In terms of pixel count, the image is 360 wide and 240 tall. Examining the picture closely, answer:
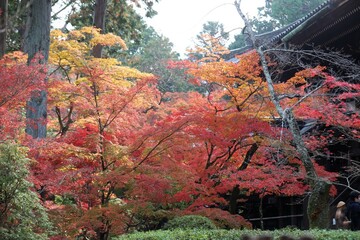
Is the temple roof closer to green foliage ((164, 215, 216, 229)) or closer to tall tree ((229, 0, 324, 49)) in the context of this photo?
green foliage ((164, 215, 216, 229))

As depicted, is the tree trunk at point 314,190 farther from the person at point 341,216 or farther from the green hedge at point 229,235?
the person at point 341,216

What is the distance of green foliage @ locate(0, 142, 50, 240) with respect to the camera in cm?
604

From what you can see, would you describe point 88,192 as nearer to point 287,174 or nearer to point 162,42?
point 287,174

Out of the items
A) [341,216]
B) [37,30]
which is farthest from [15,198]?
[341,216]

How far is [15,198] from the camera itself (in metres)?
6.14

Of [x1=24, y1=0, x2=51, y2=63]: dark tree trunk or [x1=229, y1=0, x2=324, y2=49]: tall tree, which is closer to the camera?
[x1=24, y1=0, x2=51, y2=63]: dark tree trunk

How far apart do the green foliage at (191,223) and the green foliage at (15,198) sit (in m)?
2.33

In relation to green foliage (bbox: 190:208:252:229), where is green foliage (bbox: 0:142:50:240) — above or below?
above

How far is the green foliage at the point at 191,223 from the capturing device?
7.56 meters

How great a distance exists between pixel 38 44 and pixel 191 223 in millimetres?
5393

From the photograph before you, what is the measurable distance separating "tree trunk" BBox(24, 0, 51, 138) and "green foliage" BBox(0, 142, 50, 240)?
3511 millimetres

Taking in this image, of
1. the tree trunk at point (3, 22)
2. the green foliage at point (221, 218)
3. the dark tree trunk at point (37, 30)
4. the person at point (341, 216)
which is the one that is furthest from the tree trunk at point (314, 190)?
the tree trunk at point (3, 22)

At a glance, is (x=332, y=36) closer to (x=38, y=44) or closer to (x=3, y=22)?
(x=38, y=44)

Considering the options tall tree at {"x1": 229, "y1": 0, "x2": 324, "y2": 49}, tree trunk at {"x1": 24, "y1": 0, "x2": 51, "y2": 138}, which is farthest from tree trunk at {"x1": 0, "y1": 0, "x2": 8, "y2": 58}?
tall tree at {"x1": 229, "y1": 0, "x2": 324, "y2": 49}
